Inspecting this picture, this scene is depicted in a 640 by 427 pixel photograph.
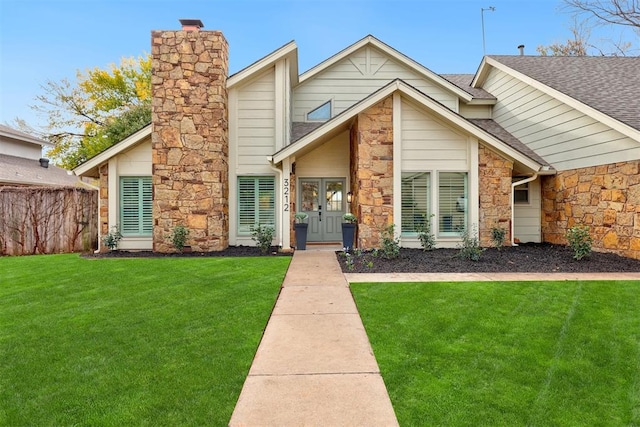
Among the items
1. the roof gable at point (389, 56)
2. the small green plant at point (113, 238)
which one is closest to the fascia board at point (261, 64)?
the roof gable at point (389, 56)

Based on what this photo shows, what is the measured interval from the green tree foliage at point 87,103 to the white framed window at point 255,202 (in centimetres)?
1816

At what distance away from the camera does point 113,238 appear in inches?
386

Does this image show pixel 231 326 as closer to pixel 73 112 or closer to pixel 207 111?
pixel 207 111

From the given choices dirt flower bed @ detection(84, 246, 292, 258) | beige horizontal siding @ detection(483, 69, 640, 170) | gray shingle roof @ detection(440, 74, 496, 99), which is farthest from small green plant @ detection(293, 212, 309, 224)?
gray shingle roof @ detection(440, 74, 496, 99)

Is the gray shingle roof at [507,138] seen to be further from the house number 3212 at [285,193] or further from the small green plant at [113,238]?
the small green plant at [113,238]

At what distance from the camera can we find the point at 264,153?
10.6m

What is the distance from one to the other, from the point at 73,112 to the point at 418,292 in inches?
1141

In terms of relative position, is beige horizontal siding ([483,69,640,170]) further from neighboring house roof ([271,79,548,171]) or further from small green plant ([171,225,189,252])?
small green plant ([171,225,189,252])

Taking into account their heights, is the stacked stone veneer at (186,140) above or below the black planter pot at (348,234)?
above

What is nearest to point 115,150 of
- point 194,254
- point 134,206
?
point 134,206

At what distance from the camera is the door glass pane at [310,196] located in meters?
11.5

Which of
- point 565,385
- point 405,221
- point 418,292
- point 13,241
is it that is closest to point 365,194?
point 405,221

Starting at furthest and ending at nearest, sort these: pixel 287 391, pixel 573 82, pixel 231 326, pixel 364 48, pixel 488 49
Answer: pixel 488 49 → pixel 364 48 → pixel 573 82 → pixel 231 326 → pixel 287 391

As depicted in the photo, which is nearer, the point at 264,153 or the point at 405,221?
the point at 405,221
